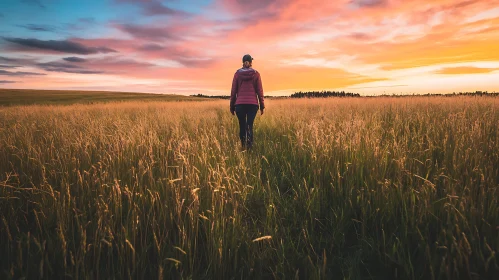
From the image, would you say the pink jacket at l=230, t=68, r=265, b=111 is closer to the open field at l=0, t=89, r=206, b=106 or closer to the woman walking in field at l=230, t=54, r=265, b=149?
the woman walking in field at l=230, t=54, r=265, b=149

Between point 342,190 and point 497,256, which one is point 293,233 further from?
point 497,256

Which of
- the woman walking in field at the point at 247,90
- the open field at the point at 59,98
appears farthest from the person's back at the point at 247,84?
the open field at the point at 59,98

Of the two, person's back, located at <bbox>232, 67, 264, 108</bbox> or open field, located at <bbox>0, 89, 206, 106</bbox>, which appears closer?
person's back, located at <bbox>232, 67, 264, 108</bbox>

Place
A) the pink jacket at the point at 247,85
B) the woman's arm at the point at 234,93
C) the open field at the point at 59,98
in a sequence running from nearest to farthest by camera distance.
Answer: the pink jacket at the point at 247,85
the woman's arm at the point at 234,93
the open field at the point at 59,98

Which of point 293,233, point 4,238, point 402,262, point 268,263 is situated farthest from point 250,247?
point 4,238

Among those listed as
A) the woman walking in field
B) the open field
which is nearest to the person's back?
the woman walking in field

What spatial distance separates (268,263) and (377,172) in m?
1.69

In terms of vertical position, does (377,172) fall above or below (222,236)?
above

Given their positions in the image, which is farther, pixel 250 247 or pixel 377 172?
pixel 377 172

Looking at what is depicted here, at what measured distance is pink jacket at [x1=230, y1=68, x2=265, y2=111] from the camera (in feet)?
19.7

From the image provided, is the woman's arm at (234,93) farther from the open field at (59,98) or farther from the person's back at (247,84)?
the open field at (59,98)

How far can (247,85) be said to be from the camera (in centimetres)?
606

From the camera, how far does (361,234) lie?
6.98 ft

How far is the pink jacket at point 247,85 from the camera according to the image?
237 inches
